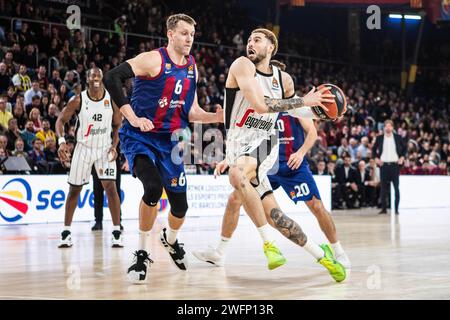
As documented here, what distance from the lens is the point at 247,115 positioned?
25.3ft

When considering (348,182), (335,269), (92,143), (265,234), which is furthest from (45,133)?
(335,269)

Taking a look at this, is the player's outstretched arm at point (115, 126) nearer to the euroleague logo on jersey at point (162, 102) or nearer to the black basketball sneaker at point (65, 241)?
the black basketball sneaker at point (65, 241)

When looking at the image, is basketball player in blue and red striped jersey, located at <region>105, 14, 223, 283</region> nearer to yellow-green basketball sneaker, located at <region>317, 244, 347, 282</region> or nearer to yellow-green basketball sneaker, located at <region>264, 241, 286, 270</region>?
yellow-green basketball sneaker, located at <region>264, 241, 286, 270</region>

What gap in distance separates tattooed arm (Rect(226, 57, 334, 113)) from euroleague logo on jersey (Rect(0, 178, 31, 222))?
8315mm

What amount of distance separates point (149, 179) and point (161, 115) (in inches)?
26.9

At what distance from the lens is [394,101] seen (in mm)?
34656

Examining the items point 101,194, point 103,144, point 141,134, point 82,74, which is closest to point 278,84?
point 141,134

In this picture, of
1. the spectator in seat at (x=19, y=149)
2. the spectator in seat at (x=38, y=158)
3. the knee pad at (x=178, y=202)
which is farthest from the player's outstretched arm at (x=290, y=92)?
the spectator in seat at (x=38, y=158)

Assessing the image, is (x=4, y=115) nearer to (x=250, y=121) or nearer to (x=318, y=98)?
(x=250, y=121)

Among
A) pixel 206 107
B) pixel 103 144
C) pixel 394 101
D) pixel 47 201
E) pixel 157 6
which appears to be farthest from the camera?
pixel 394 101

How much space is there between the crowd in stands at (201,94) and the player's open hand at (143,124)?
6717 mm

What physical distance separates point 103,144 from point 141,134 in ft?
12.2

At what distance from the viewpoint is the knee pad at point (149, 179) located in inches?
285

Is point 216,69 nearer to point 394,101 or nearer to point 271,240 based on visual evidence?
point 394,101
